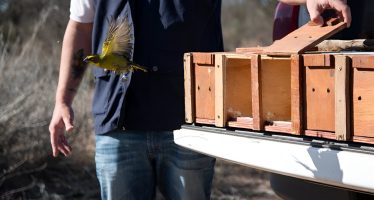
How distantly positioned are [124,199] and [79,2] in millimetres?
883

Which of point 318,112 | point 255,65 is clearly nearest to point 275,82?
point 255,65

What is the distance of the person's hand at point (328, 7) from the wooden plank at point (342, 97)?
1.14 ft

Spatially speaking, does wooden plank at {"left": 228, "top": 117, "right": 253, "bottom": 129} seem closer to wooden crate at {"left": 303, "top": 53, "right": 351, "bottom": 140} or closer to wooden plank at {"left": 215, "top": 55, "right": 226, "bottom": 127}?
wooden plank at {"left": 215, "top": 55, "right": 226, "bottom": 127}

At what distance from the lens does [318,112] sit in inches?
90.7

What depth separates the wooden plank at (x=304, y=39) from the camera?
2.41 m

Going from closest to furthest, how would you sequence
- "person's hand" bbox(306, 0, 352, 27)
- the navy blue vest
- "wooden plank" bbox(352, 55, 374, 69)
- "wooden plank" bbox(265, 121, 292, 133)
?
"wooden plank" bbox(352, 55, 374, 69)
"wooden plank" bbox(265, 121, 292, 133)
"person's hand" bbox(306, 0, 352, 27)
the navy blue vest

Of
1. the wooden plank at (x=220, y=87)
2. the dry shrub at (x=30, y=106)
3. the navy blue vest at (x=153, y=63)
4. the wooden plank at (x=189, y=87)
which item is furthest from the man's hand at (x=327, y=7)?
the dry shrub at (x=30, y=106)

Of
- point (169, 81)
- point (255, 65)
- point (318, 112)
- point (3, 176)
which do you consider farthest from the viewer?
point (3, 176)

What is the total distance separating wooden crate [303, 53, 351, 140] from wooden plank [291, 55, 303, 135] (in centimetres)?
2

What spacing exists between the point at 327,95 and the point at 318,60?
0.37 ft

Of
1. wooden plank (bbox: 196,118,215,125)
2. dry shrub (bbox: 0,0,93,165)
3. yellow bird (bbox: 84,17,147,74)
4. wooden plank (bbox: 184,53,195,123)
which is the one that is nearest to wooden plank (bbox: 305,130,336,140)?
wooden plank (bbox: 196,118,215,125)

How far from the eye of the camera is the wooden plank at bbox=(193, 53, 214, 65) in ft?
8.61

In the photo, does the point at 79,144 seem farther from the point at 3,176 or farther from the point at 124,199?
the point at 124,199

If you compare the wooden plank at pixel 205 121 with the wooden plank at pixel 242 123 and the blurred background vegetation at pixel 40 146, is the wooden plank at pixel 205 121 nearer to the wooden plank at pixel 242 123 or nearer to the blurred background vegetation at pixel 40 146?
the wooden plank at pixel 242 123
